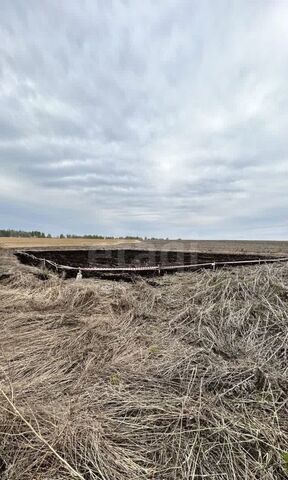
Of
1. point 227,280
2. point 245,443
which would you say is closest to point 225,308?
point 227,280

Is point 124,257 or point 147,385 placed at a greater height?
point 124,257

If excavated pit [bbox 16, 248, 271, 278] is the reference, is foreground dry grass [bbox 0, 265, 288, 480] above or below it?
below

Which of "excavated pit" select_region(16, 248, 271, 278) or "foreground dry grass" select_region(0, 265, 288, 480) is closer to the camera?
"foreground dry grass" select_region(0, 265, 288, 480)

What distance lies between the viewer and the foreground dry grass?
166 cm

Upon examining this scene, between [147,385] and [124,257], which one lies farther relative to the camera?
[124,257]

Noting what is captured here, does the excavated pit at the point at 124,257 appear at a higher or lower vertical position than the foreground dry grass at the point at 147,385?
higher

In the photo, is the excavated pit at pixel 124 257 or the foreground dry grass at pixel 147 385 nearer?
the foreground dry grass at pixel 147 385

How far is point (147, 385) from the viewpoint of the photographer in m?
2.32

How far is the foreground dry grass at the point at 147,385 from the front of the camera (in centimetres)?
166

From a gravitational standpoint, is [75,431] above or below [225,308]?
below

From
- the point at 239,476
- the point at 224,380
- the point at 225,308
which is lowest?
the point at 239,476

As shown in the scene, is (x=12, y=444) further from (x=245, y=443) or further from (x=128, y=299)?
(x=128, y=299)

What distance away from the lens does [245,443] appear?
179 centimetres

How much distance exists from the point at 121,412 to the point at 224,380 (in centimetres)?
75
